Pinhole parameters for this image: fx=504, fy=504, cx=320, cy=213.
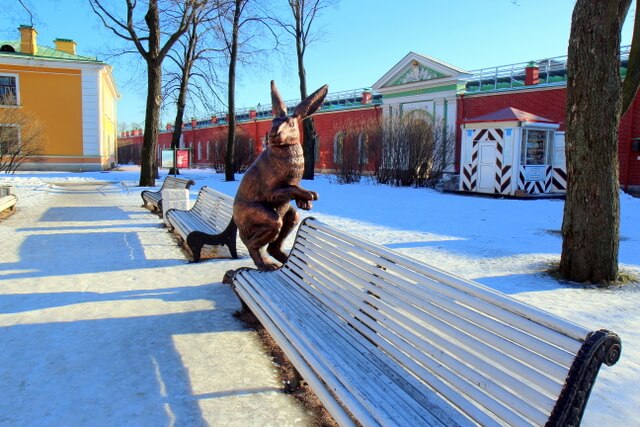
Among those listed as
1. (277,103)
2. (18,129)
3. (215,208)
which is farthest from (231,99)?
(277,103)

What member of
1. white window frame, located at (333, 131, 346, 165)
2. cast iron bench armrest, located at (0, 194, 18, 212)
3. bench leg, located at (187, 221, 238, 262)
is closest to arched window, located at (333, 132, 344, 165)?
white window frame, located at (333, 131, 346, 165)

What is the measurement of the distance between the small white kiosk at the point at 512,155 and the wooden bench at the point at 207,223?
35.8 feet

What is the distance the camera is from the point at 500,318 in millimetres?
1924

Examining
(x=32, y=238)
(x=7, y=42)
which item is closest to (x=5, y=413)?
(x=32, y=238)

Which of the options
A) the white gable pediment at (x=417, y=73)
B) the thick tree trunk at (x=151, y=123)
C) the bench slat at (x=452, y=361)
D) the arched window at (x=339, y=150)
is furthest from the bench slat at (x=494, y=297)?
the white gable pediment at (x=417, y=73)

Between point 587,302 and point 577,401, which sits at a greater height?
point 577,401

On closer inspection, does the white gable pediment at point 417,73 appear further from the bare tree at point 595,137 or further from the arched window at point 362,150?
the bare tree at point 595,137

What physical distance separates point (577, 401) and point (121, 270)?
5250mm

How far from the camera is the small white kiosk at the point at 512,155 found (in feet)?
51.3

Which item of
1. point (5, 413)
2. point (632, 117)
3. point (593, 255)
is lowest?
point (5, 413)

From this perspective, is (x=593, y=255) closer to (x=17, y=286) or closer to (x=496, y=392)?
(x=496, y=392)

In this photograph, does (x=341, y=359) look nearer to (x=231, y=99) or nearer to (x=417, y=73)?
(x=231, y=99)

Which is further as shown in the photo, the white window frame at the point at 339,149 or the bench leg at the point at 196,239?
the white window frame at the point at 339,149

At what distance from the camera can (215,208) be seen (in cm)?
716
